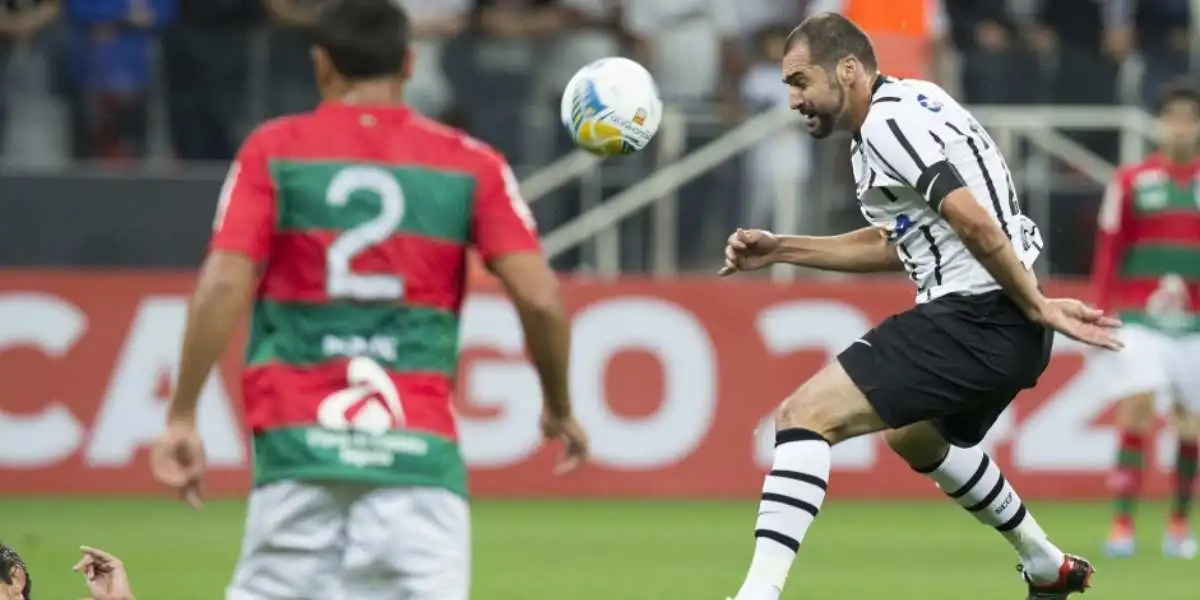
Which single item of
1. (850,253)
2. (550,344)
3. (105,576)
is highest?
(850,253)

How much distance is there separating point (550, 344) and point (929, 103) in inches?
107

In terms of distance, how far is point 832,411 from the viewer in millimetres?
7680

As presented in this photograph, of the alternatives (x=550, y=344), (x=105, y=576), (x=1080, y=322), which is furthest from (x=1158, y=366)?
(x=550, y=344)

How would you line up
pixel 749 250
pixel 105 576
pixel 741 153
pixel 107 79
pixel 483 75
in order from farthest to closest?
1. pixel 483 75
2. pixel 741 153
3. pixel 107 79
4. pixel 749 250
5. pixel 105 576

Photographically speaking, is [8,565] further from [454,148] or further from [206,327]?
[454,148]

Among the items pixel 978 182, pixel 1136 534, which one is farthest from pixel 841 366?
pixel 1136 534

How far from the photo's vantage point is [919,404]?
25.5ft

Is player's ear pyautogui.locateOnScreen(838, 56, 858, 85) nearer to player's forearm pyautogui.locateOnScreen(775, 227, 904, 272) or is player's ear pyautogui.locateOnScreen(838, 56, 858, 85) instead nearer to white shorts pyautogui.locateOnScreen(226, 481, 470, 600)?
player's forearm pyautogui.locateOnScreen(775, 227, 904, 272)

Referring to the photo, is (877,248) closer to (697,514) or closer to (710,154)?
(697,514)

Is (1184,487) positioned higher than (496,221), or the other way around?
(1184,487)

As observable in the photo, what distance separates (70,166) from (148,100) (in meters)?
0.75

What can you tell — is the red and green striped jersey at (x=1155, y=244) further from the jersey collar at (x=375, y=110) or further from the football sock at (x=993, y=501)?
the jersey collar at (x=375, y=110)

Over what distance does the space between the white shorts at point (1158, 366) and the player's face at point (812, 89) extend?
19.2 ft

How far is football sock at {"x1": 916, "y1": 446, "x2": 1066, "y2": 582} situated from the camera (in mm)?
8367
